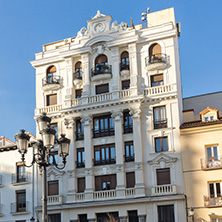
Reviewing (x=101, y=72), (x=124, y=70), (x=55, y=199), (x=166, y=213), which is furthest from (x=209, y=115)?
(x=55, y=199)

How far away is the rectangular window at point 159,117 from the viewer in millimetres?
37250

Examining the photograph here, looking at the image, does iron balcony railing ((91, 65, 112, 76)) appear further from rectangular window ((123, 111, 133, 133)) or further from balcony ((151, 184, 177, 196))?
balcony ((151, 184, 177, 196))

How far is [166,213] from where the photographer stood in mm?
35000

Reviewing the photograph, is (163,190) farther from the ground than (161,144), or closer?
closer

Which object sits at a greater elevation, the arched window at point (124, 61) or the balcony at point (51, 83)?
the arched window at point (124, 61)

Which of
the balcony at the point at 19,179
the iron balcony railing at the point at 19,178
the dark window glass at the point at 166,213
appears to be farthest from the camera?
the iron balcony railing at the point at 19,178

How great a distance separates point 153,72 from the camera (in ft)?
127

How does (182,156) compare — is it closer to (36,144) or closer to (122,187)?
(122,187)

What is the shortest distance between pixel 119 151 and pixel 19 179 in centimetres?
1056

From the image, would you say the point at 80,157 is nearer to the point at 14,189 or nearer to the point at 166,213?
the point at 14,189

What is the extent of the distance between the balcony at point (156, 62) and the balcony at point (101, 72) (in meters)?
3.60

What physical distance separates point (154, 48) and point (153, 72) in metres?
A: 2.41

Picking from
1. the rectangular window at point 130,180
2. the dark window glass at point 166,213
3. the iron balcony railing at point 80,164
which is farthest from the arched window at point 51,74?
the dark window glass at point 166,213

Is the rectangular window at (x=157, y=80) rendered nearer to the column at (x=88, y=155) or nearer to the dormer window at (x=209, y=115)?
the dormer window at (x=209, y=115)
